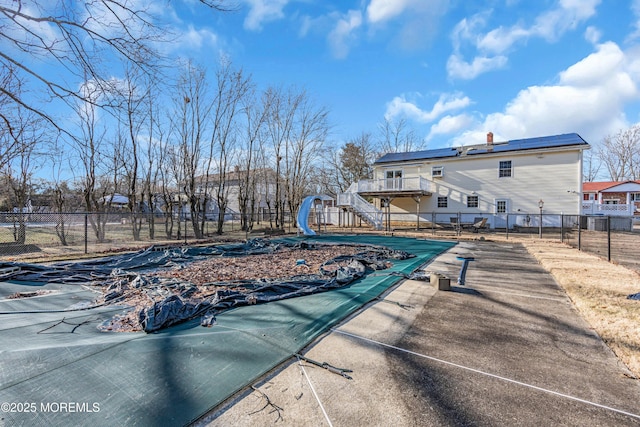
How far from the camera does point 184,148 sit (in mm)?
17062

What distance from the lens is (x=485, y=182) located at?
70.5 ft

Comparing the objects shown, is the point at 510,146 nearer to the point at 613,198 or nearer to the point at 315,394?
the point at 613,198

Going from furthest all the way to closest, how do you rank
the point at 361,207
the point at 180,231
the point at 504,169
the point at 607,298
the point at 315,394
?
1. the point at 361,207
2. the point at 504,169
3. the point at 180,231
4. the point at 607,298
5. the point at 315,394

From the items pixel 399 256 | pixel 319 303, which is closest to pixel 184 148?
pixel 399 256

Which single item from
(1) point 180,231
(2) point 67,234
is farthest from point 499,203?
(2) point 67,234

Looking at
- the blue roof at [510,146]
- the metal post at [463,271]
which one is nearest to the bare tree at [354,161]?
the blue roof at [510,146]

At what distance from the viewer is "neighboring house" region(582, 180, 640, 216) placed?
25.8 m

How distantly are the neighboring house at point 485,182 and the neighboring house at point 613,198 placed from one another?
10007mm

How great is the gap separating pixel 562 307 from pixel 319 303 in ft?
12.7

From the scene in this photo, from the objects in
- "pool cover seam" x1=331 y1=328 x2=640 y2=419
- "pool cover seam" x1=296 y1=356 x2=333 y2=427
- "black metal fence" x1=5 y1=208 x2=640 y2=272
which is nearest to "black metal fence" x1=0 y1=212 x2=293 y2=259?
"black metal fence" x1=5 y1=208 x2=640 y2=272

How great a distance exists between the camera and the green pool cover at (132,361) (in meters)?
1.97

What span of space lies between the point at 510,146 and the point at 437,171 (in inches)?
210

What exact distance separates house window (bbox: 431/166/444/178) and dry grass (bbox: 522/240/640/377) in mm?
15145

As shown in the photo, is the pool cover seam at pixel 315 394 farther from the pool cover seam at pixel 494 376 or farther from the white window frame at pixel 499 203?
the white window frame at pixel 499 203
